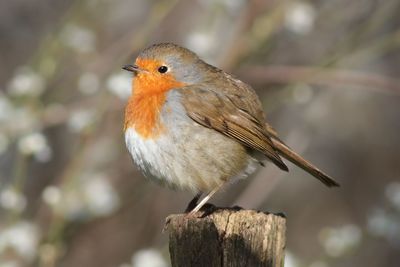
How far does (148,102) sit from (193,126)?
272 mm

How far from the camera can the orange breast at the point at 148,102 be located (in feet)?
14.3

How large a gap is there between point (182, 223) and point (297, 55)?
15.6ft

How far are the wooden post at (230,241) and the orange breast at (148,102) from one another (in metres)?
1.17

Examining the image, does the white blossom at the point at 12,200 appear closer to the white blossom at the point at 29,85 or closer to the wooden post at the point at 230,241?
the white blossom at the point at 29,85

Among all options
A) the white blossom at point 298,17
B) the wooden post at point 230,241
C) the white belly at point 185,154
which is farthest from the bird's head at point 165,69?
the wooden post at point 230,241

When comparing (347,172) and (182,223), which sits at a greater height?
(347,172)

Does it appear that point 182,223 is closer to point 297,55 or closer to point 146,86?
point 146,86

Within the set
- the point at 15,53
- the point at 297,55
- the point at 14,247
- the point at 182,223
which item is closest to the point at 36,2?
the point at 15,53

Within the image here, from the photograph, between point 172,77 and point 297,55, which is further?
point 297,55

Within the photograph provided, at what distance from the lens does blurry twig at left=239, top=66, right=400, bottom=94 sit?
199 inches

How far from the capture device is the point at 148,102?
4492 mm

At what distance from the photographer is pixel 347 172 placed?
8.98 m

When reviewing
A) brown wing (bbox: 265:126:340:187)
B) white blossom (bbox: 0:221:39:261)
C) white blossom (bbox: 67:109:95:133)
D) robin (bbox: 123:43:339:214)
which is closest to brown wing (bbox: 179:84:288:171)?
robin (bbox: 123:43:339:214)

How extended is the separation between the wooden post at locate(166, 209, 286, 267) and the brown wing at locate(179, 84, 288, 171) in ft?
4.15
